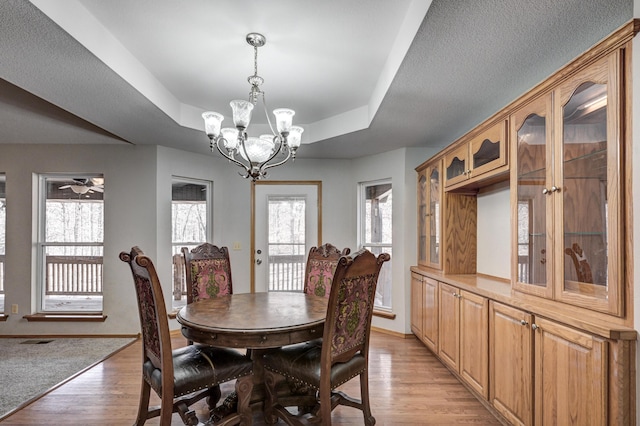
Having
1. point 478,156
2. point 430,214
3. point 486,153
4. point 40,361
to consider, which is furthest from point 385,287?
point 40,361

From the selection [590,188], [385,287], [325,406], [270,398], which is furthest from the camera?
[385,287]

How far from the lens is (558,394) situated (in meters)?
1.71

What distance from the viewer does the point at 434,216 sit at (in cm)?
374

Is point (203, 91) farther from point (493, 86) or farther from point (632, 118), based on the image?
point (632, 118)

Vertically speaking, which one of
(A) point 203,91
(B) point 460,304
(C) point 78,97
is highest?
Result: (A) point 203,91

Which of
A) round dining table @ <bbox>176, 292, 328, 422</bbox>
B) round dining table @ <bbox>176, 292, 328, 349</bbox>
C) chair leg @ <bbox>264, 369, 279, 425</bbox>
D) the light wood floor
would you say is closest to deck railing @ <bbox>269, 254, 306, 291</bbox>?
the light wood floor

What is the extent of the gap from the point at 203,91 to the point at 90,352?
2880 millimetres

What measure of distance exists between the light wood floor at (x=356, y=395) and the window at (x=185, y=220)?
1179 mm

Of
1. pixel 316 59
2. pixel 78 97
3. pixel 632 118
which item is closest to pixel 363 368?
pixel 632 118

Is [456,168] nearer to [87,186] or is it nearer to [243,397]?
[243,397]

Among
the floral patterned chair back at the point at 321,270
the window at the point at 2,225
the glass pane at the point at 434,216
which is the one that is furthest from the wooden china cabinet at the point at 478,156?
the window at the point at 2,225

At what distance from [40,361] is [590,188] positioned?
179 inches

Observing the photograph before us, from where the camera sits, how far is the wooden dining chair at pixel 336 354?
191 cm

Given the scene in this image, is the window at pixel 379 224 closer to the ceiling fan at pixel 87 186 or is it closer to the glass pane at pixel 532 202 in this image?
the glass pane at pixel 532 202
